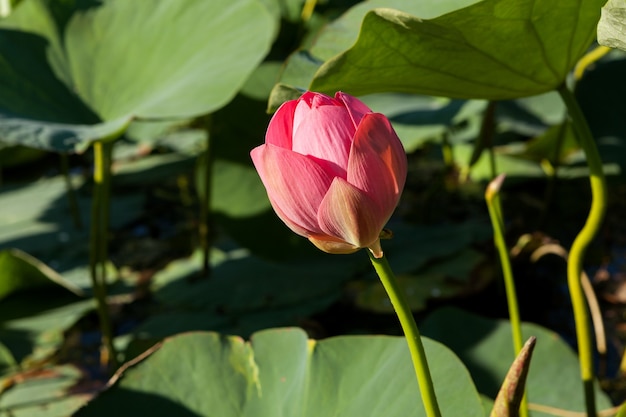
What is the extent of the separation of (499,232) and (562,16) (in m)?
0.20

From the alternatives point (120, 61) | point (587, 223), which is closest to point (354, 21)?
point (587, 223)

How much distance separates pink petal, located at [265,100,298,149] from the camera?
→ 45 cm

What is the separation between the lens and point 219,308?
1558mm

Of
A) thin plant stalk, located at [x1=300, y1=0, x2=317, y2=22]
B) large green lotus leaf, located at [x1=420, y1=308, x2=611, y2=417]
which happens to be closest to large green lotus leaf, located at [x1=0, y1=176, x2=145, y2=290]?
thin plant stalk, located at [x1=300, y1=0, x2=317, y2=22]

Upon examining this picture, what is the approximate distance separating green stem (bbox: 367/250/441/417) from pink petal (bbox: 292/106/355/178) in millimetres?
60

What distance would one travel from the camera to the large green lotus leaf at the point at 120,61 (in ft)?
3.87

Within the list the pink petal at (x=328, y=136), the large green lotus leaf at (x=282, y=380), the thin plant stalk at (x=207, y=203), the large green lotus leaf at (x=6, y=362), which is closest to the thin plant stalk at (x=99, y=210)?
the large green lotus leaf at (x=6, y=362)

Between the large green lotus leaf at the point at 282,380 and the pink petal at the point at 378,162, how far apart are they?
0.27 m

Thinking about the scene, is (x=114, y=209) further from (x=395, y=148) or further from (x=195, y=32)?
(x=395, y=148)

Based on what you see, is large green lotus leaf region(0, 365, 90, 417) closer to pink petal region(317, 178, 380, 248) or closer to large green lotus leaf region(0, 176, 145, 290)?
large green lotus leaf region(0, 176, 145, 290)

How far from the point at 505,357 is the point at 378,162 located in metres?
0.75

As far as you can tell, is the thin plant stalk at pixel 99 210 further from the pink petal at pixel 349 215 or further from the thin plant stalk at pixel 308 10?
the pink petal at pixel 349 215

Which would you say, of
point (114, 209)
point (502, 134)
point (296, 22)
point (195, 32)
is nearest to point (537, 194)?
point (502, 134)

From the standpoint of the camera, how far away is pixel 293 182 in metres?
0.43
